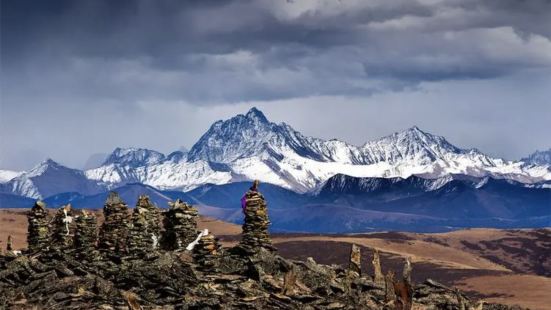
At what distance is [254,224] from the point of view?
5319 centimetres

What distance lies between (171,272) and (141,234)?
9.17m

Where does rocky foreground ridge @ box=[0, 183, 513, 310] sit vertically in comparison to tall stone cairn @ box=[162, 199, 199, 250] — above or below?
below

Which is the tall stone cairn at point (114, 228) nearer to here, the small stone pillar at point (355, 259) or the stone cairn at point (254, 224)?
the stone cairn at point (254, 224)

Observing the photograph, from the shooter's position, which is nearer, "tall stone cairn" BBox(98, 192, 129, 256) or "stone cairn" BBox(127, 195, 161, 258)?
"stone cairn" BBox(127, 195, 161, 258)

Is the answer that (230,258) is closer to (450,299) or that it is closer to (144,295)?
(144,295)

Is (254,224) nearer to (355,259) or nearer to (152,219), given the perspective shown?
(355,259)

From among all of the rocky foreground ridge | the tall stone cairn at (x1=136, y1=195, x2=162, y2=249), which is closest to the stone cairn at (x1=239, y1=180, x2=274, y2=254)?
the rocky foreground ridge

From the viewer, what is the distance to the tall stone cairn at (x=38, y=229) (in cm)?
5964

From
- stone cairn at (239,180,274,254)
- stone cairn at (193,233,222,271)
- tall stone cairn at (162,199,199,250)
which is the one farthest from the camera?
tall stone cairn at (162,199,199,250)

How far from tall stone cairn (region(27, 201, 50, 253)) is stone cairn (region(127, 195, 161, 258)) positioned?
8.49 m

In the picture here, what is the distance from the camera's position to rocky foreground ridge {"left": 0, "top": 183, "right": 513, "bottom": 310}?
42.2m

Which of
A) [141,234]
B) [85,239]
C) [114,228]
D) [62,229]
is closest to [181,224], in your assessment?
[141,234]

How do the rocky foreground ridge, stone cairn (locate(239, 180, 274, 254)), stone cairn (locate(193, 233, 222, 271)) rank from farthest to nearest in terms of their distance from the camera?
stone cairn (locate(239, 180, 274, 254)) < stone cairn (locate(193, 233, 222, 271)) < the rocky foreground ridge

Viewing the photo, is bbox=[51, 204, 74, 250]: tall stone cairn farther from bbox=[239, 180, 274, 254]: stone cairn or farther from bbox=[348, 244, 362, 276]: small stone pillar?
bbox=[348, 244, 362, 276]: small stone pillar
